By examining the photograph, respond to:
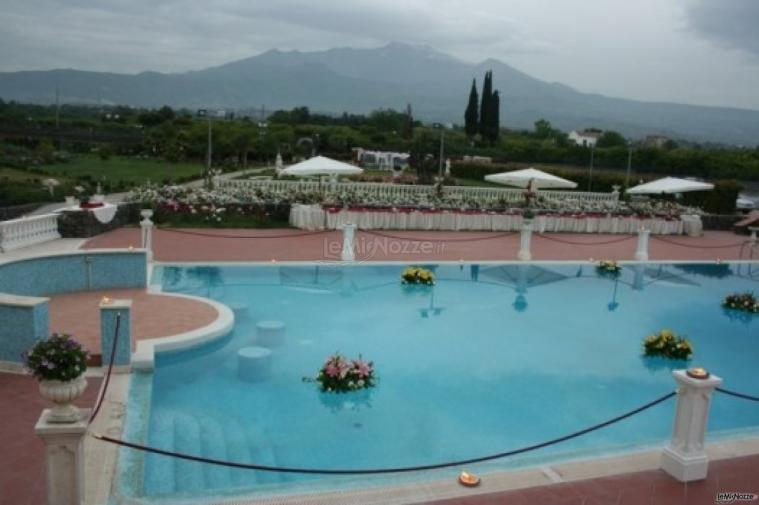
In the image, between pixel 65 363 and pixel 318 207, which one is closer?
pixel 65 363

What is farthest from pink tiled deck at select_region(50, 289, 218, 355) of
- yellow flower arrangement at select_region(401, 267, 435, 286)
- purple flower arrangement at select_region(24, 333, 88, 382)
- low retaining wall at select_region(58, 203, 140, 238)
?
low retaining wall at select_region(58, 203, 140, 238)

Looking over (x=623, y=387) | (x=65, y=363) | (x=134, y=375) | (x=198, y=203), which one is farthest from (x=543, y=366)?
(x=198, y=203)

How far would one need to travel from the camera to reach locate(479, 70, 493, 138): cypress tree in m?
60.8

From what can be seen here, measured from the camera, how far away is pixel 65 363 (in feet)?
16.7

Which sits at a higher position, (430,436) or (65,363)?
(65,363)

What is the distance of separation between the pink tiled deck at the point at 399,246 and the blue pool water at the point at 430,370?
4.26 ft

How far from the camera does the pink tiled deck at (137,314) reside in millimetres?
9609

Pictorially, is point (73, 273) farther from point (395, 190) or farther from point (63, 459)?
point (395, 190)

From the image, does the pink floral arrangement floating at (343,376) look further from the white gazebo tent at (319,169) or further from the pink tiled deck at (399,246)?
the white gazebo tent at (319,169)

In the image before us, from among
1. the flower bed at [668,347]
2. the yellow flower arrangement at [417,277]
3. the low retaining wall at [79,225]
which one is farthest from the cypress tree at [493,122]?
the flower bed at [668,347]

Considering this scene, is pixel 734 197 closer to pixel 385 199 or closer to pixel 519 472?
pixel 385 199

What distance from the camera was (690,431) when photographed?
6309 mm

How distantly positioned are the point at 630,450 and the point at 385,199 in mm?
17008

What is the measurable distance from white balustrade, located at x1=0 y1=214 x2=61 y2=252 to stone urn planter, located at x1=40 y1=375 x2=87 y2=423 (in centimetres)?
1111
